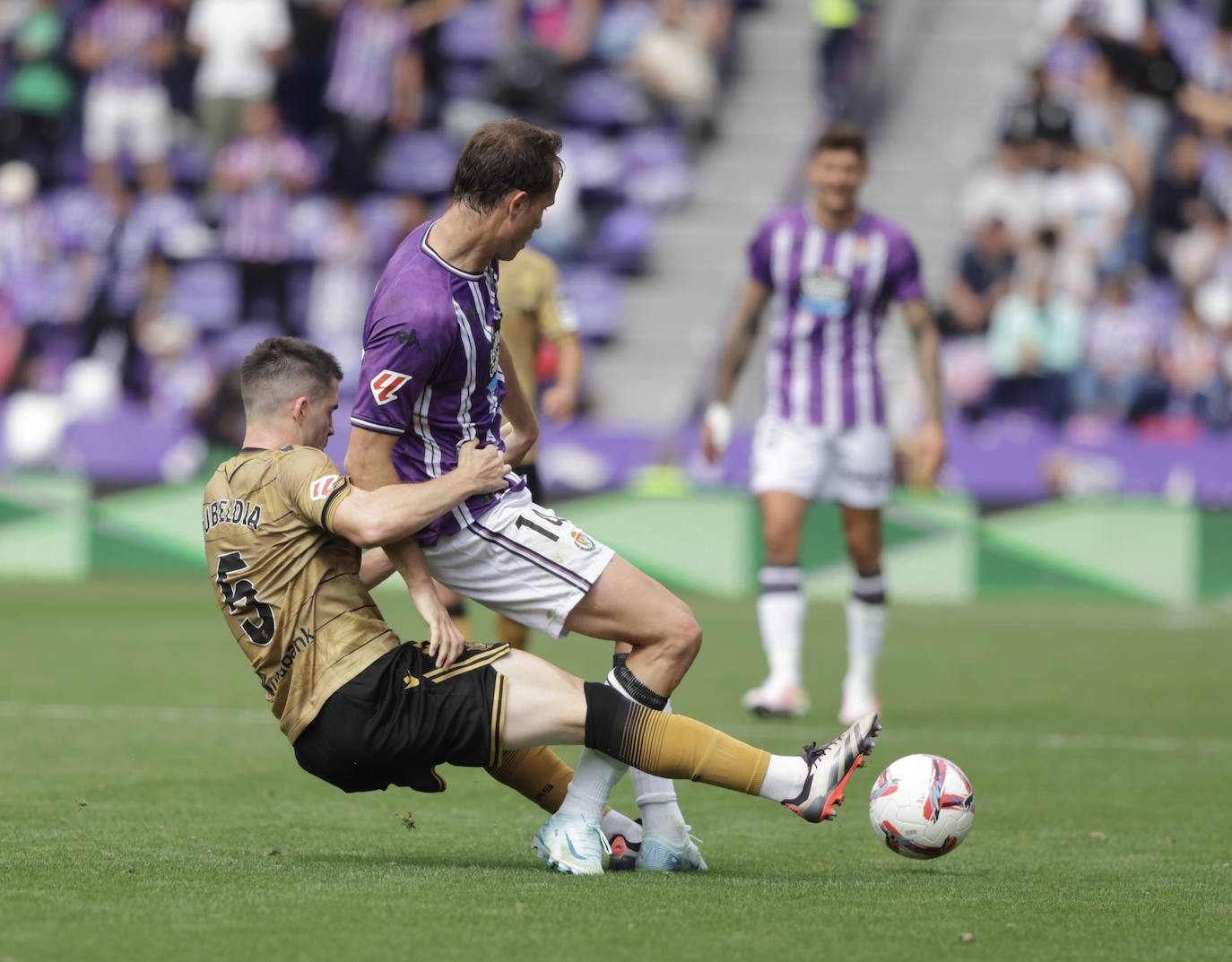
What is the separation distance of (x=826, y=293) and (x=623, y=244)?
12.0 meters

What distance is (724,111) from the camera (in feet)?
77.0

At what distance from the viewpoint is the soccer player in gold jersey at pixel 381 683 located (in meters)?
5.52

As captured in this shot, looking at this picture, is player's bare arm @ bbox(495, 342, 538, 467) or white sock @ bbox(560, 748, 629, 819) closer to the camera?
white sock @ bbox(560, 748, 629, 819)

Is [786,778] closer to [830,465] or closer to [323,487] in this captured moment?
[323,487]

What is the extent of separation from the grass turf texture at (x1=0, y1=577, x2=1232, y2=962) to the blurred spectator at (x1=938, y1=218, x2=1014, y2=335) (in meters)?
7.31

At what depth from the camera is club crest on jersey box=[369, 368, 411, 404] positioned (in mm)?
5445

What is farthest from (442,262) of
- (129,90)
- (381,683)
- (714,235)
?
(129,90)

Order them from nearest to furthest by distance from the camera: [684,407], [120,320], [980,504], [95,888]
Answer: [95,888], [980,504], [684,407], [120,320]

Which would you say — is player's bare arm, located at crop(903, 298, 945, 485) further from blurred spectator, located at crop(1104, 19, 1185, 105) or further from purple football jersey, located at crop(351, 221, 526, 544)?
blurred spectator, located at crop(1104, 19, 1185, 105)

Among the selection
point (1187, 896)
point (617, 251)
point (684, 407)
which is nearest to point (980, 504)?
point (684, 407)

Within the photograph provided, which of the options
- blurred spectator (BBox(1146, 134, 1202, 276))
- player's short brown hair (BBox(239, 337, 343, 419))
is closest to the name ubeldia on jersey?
player's short brown hair (BBox(239, 337, 343, 419))

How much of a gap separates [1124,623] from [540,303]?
768 cm

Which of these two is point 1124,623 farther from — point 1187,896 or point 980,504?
point 1187,896

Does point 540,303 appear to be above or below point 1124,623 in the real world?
above
